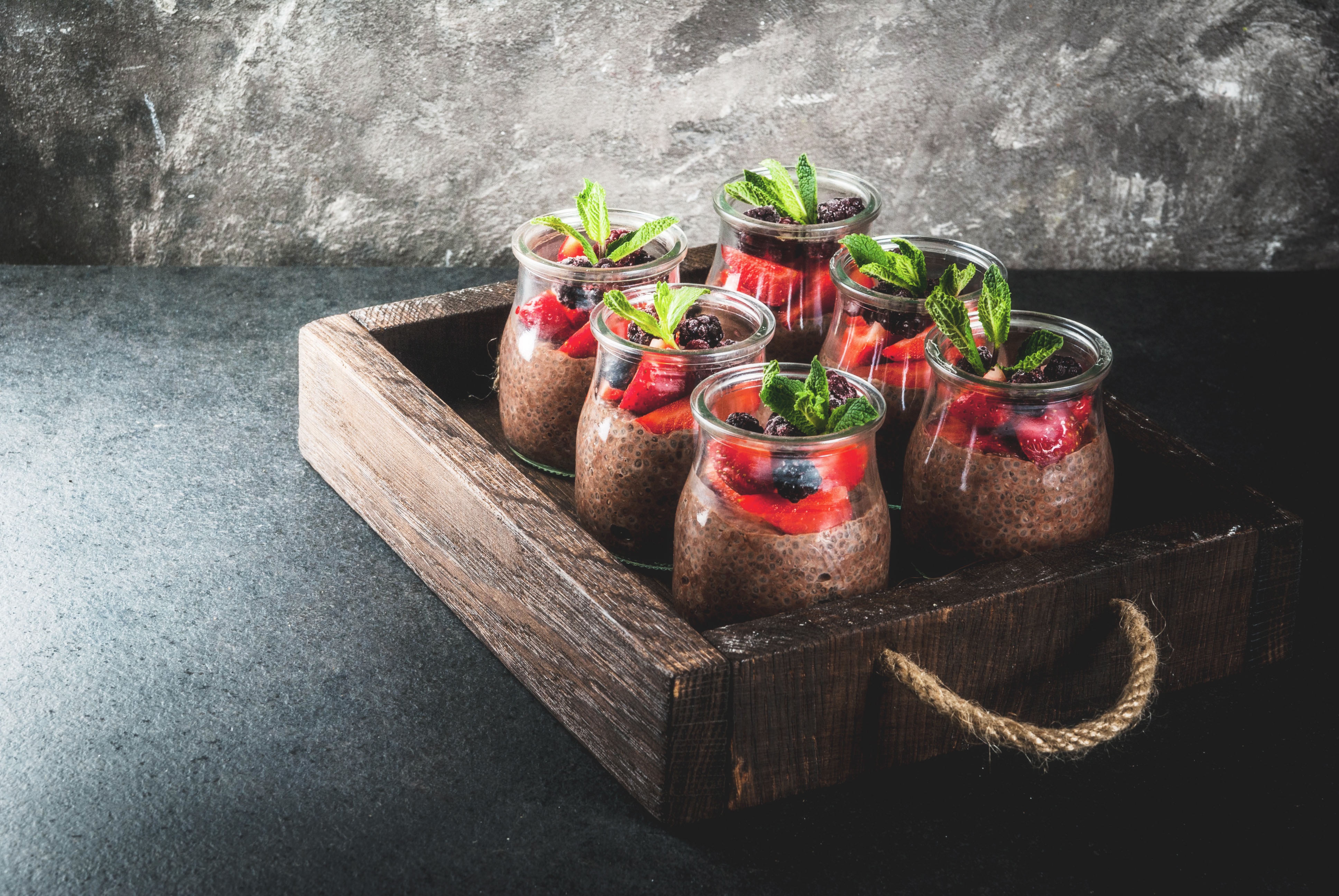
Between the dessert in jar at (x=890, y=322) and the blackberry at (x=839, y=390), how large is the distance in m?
0.08

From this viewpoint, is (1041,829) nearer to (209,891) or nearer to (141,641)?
(209,891)

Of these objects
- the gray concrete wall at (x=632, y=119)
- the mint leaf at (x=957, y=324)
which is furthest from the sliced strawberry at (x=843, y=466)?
the gray concrete wall at (x=632, y=119)

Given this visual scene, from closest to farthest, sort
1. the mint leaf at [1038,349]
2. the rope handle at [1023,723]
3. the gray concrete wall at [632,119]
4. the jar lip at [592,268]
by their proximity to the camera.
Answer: the rope handle at [1023,723], the mint leaf at [1038,349], the jar lip at [592,268], the gray concrete wall at [632,119]

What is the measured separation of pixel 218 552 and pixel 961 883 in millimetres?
624

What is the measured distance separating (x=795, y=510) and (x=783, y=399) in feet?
0.22

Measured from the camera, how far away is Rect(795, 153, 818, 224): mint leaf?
97 cm

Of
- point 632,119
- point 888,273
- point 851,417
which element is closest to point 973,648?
point 851,417

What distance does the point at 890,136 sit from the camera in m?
1.72

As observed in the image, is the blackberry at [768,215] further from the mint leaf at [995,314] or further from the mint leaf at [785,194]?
the mint leaf at [995,314]

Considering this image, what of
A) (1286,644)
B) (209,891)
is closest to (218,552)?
(209,891)

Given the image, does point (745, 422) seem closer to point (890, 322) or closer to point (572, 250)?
point (890, 322)

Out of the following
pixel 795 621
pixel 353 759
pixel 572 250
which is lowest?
pixel 353 759

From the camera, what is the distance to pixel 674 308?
0.85 metres

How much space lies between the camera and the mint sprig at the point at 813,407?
758 millimetres
